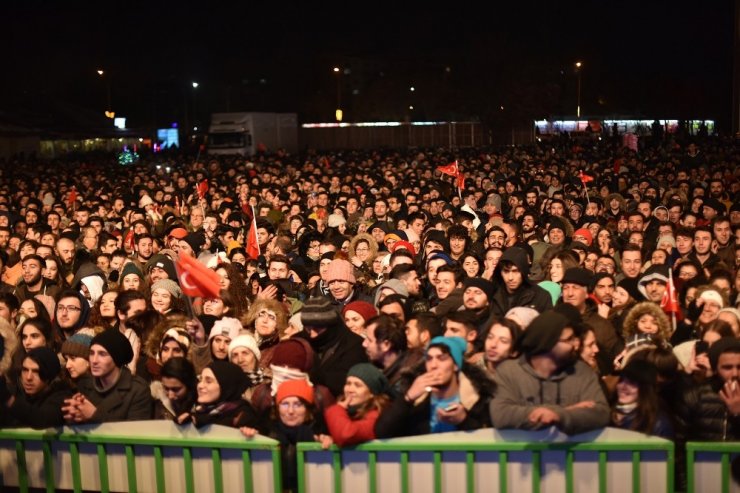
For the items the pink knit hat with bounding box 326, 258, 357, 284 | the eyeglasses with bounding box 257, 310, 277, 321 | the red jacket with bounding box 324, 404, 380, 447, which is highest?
the pink knit hat with bounding box 326, 258, 357, 284

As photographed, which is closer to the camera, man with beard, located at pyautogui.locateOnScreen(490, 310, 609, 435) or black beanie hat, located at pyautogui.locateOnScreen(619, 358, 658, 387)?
man with beard, located at pyautogui.locateOnScreen(490, 310, 609, 435)

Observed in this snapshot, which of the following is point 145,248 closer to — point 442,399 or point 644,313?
point 644,313

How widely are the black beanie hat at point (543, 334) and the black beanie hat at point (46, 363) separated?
3049mm

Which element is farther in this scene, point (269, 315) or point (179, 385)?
point (269, 315)

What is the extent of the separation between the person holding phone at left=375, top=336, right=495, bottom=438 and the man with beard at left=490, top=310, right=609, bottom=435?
0.16 metres

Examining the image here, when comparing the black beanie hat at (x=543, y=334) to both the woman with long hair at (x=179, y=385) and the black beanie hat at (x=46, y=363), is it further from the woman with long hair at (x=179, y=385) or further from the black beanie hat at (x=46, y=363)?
the black beanie hat at (x=46, y=363)

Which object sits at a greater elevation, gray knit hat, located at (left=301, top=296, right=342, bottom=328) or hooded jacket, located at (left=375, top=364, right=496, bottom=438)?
gray knit hat, located at (left=301, top=296, right=342, bottom=328)

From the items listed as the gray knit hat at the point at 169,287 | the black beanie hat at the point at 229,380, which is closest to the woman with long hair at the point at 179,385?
the black beanie hat at the point at 229,380

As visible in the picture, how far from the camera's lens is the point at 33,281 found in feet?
36.5

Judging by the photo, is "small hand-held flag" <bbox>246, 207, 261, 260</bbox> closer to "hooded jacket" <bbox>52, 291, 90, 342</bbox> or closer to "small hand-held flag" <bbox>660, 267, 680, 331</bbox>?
"hooded jacket" <bbox>52, 291, 90, 342</bbox>

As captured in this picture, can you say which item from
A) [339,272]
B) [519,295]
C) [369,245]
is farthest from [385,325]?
[369,245]

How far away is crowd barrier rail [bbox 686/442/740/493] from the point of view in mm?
5461

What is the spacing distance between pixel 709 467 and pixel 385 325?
2.17 meters

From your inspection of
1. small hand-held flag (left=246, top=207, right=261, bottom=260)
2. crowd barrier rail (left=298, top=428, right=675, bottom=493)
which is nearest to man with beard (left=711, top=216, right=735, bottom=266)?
small hand-held flag (left=246, top=207, right=261, bottom=260)
